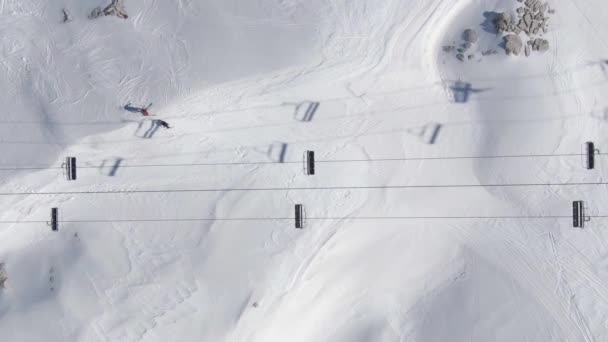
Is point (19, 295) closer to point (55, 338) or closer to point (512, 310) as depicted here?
point (55, 338)

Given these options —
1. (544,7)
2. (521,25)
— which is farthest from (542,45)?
(544,7)

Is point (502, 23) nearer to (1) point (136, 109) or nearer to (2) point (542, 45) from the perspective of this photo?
(2) point (542, 45)

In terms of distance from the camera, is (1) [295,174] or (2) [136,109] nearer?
(1) [295,174]

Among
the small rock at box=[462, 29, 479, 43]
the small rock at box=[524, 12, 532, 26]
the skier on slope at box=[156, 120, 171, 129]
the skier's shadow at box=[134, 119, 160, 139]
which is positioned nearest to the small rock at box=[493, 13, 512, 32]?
the small rock at box=[524, 12, 532, 26]

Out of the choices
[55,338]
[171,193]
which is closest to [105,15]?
[171,193]

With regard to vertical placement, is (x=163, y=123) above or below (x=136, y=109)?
below

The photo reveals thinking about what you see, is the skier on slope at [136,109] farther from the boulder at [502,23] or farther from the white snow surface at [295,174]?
the boulder at [502,23]
